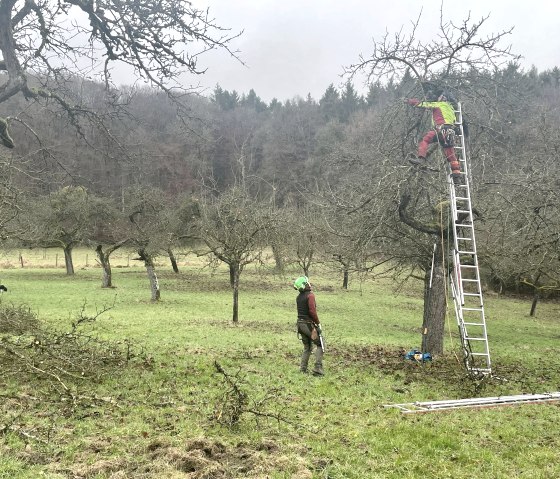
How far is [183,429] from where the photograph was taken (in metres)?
6.05

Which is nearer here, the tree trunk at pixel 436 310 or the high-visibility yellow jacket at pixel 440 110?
the high-visibility yellow jacket at pixel 440 110

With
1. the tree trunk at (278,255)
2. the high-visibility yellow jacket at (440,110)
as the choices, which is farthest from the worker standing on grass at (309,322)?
the tree trunk at (278,255)

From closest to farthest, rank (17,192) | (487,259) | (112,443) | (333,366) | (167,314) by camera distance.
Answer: (112,443) < (17,192) < (333,366) < (487,259) < (167,314)

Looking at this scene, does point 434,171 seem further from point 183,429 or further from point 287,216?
point 287,216

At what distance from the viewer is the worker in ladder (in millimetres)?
10094

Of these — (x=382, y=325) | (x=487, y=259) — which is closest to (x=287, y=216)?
(x=382, y=325)

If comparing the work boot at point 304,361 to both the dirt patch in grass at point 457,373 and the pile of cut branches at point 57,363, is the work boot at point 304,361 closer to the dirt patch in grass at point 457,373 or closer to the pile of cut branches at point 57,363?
the dirt patch in grass at point 457,373

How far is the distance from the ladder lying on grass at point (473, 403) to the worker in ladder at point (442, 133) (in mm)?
4555

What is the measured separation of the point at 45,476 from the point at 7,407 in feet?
7.50

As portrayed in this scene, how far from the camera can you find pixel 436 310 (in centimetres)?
1188

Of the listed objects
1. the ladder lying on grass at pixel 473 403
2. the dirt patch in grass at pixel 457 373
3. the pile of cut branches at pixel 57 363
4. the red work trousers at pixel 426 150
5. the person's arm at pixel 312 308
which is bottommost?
the dirt patch in grass at pixel 457 373

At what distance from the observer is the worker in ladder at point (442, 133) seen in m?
10.1

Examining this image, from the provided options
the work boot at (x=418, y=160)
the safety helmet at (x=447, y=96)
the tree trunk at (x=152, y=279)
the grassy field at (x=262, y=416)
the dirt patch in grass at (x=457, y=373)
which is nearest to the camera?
the grassy field at (x=262, y=416)

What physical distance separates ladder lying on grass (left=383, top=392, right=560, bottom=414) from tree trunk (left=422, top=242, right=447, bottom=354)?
3.66 metres
